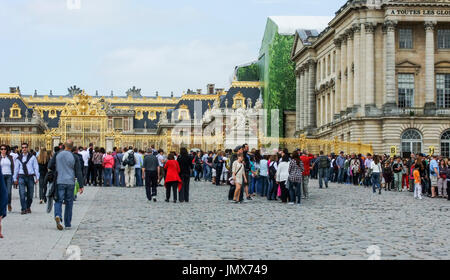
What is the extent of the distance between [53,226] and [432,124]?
1649 inches

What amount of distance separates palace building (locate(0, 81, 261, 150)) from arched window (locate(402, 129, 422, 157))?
11.3 metres

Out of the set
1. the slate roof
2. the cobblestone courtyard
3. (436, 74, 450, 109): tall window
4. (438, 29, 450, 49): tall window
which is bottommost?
the cobblestone courtyard

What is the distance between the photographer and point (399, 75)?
55.6 m

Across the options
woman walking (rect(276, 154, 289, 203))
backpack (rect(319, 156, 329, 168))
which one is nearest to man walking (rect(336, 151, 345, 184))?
backpack (rect(319, 156, 329, 168))

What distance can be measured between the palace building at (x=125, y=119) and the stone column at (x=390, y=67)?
10378mm

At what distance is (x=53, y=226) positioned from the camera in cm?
1538

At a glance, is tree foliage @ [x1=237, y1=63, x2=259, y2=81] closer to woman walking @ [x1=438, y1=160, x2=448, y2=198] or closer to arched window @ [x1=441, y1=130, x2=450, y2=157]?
arched window @ [x1=441, y1=130, x2=450, y2=157]

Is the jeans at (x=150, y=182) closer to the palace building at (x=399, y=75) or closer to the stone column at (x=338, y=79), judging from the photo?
the palace building at (x=399, y=75)

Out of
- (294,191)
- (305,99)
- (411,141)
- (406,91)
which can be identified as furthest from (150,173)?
(305,99)

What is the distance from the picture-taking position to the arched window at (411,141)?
176ft

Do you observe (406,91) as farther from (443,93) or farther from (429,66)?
(443,93)

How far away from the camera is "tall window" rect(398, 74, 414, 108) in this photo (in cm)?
5516

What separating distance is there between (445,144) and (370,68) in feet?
23.9

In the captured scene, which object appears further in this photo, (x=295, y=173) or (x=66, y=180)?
(x=295, y=173)
